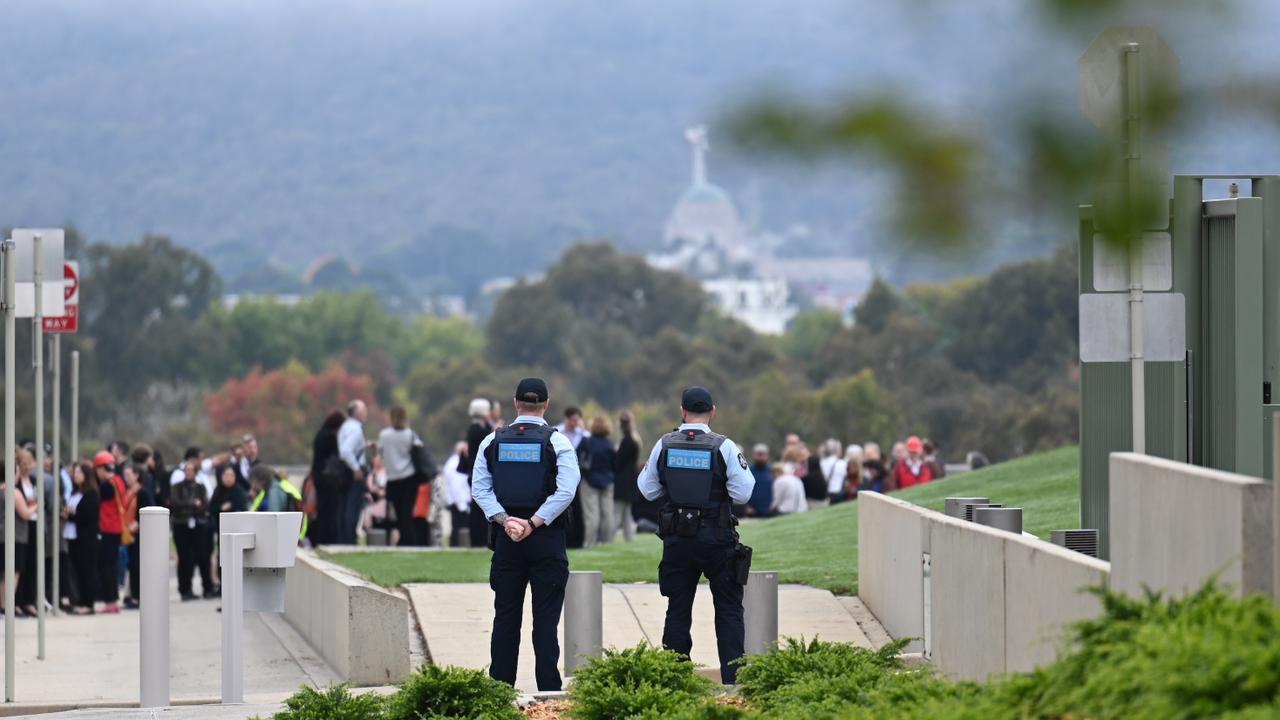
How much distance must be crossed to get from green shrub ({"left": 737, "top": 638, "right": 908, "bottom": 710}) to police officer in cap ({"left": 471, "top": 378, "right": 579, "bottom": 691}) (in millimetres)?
1784

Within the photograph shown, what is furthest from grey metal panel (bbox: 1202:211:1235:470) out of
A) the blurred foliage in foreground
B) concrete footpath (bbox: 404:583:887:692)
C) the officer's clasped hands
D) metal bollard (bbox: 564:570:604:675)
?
the blurred foliage in foreground

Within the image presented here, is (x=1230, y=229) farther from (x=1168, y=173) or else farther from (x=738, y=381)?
(x=738, y=381)

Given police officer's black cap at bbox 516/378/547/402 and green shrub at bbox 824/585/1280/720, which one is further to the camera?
police officer's black cap at bbox 516/378/547/402

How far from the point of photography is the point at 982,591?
8.65 m

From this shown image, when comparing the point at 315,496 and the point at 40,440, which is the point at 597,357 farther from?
the point at 40,440

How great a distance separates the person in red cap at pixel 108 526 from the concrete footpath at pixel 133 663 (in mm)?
617

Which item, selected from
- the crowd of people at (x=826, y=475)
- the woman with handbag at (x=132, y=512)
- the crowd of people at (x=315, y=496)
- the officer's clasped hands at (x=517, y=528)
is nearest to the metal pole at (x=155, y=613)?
the officer's clasped hands at (x=517, y=528)

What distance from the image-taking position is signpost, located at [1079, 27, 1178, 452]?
4891mm

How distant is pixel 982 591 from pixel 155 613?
415 centimetres

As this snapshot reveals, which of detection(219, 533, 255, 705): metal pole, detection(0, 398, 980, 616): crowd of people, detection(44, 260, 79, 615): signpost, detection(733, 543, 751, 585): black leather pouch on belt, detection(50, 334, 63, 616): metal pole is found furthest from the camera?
detection(0, 398, 980, 616): crowd of people

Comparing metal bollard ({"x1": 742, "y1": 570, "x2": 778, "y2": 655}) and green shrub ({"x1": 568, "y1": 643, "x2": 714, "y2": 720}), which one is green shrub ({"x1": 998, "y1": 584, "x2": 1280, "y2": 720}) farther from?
metal bollard ({"x1": 742, "y1": 570, "x2": 778, "y2": 655})

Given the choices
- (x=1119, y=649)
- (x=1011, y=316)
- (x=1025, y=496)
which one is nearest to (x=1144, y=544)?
(x=1119, y=649)

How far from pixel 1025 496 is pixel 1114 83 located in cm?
1488

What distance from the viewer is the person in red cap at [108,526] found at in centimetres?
1853
